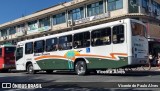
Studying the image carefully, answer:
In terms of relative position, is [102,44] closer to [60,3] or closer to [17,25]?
[60,3]

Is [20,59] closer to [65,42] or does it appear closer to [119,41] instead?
[65,42]

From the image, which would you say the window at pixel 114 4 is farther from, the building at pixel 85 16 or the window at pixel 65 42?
the window at pixel 65 42

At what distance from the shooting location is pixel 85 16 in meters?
45.9

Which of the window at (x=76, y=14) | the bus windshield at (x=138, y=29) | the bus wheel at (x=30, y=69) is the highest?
the window at (x=76, y=14)

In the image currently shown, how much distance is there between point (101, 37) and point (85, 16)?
28.4 metres

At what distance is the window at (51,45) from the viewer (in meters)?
21.1

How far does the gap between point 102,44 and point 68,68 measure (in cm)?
339

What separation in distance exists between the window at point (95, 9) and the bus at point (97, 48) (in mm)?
21761

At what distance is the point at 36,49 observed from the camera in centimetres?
2311

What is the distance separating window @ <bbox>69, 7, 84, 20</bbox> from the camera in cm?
4678

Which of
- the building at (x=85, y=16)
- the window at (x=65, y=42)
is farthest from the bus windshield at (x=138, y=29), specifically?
the building at (x=85, y=16)

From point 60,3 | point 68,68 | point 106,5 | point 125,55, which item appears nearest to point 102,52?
point 125,55

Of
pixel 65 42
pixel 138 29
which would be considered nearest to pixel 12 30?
pixel 65 42

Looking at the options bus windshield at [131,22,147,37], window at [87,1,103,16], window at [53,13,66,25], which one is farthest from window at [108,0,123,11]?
bus windshield at [131,22,147,37]
